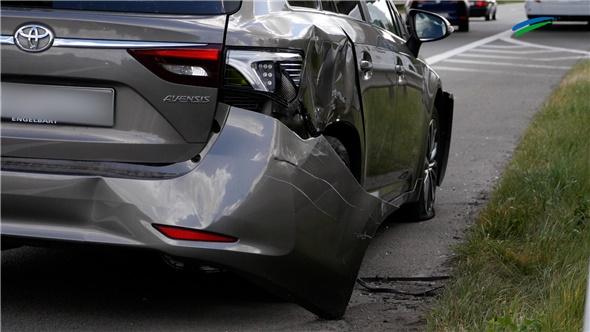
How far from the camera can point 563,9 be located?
23.7 metres

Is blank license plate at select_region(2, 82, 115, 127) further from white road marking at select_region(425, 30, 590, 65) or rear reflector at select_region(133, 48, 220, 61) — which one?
white road marking at select_region(425, 30, 590, 65)

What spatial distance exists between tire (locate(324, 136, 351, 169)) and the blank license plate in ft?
3.14

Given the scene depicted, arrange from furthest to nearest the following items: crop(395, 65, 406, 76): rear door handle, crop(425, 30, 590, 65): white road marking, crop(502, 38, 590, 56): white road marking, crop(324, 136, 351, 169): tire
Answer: crop(502, 38, 590, 56): white road marking, crop(425, 30, 590, 65): white road marking, crop(395, 65, 406, 76): rear door handle, crop(324, 136, 351, 169): tire

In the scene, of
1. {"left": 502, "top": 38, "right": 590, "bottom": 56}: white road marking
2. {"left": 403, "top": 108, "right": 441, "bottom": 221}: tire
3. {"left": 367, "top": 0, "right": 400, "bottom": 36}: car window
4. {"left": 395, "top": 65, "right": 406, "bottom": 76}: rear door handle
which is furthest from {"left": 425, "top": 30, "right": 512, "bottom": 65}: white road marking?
{"left": 395, "top": 65, "right": 406, "bottom": 76}: rear door handle

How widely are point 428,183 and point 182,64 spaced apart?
9.88ft

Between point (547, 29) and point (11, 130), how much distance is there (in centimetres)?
2627

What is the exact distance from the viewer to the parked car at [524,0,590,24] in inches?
914

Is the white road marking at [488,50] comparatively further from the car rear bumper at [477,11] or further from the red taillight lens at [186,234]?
the red taillight lens at [186,234]

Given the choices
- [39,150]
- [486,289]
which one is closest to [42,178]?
[39,150]

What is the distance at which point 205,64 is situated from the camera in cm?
414

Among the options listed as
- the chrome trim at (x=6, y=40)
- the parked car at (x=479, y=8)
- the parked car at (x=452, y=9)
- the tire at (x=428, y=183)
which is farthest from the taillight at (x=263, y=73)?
the parked car at (x=479, y=8)

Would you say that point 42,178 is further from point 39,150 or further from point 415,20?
point 415,20

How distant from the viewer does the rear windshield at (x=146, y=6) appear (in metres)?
4.20

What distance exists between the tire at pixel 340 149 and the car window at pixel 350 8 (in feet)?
2.53
